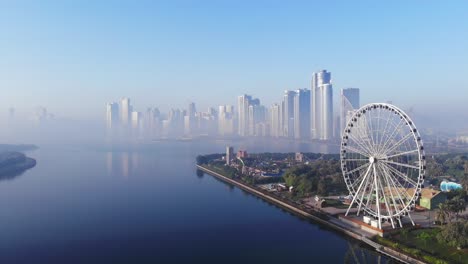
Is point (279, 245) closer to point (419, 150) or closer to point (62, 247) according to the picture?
point (419, 150)

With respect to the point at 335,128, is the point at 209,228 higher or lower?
lower

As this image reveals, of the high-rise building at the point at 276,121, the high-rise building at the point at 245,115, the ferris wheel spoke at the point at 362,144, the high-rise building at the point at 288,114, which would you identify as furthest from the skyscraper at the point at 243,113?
the ferris wheel spoke at the point at 362,144

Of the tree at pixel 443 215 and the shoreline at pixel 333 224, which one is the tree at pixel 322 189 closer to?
the shoreline at pixel 333 224

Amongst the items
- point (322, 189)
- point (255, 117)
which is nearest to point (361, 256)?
point (322, 189)

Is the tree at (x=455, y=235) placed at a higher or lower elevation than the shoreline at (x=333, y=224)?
higher

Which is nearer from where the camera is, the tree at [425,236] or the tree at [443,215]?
the tree at [425,236]

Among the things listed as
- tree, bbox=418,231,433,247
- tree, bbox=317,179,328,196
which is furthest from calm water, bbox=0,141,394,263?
tree, bbox=317,179,328,196

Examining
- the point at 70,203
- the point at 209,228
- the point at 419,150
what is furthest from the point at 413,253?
the point at 70,203
